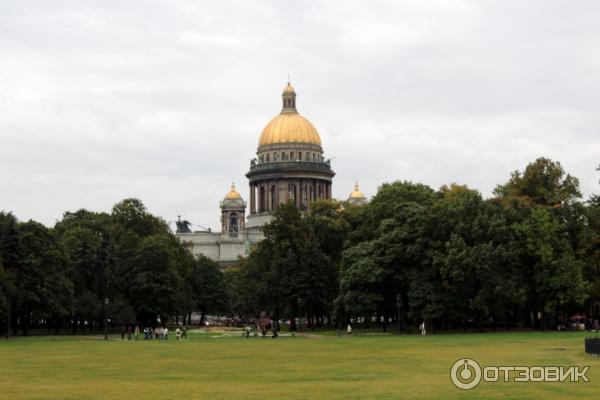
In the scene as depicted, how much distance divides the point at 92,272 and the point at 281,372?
248ft

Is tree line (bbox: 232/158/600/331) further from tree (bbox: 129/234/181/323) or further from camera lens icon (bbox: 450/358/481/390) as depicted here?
camera lens icon (bbox: 450/358/481/390)

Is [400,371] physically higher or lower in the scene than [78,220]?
lower

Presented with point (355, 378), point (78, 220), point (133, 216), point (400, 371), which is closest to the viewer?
point (355, 378)

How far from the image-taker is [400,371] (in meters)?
43.6

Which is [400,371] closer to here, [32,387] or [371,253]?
[32,387]

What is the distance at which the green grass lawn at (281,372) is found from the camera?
34188 millimetres

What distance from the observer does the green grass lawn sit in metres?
34.2

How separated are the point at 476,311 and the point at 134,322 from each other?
1556 inches

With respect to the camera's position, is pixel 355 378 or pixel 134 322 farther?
pixel 134 322

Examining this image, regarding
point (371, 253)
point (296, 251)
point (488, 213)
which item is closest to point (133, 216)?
point (296, 251)

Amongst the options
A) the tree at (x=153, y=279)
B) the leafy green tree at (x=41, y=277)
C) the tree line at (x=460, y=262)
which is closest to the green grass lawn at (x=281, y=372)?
the tree line at (x=460, y=262)

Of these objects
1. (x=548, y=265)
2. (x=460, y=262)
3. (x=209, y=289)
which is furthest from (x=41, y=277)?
(x=209, y=289)

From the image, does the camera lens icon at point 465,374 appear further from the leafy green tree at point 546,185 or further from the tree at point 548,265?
the leafy green tree at point 546,185

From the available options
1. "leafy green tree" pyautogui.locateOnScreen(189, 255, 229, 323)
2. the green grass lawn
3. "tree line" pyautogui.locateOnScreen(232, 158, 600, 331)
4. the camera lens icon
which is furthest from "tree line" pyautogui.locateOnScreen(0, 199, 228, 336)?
the camera lens icon
